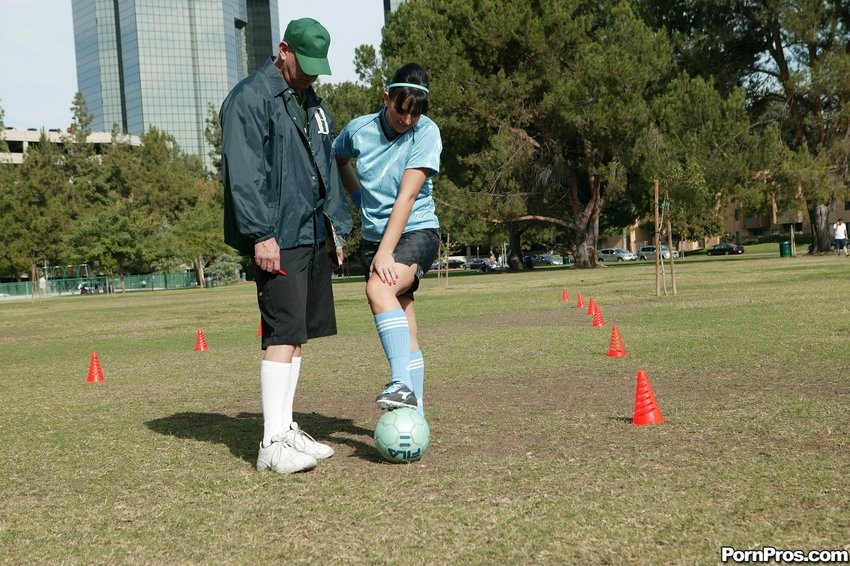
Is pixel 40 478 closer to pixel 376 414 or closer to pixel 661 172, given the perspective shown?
pixel 376 414

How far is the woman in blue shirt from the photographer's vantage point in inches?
190

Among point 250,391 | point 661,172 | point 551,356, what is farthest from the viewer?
point 661,172

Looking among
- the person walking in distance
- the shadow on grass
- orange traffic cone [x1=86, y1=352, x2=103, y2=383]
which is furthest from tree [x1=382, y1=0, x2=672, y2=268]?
the shadow on grass

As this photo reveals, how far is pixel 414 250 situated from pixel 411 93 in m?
0.88

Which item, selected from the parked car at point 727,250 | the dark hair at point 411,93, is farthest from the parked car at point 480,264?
the dark hair at point 411,93

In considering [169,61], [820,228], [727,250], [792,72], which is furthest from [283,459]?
[169,61]

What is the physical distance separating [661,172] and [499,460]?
35.6 metres

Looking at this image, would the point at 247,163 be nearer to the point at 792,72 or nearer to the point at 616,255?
the point at 792,72

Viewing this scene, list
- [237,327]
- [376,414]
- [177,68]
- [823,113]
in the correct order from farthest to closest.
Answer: [177,68], [823,113], [237,327], [376,414]

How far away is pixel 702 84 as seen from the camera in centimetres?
4062

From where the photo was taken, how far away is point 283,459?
4.52 metres

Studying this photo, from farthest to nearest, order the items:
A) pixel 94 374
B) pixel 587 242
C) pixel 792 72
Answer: pixel 587 242, pixel 792 72, pixel 94 374

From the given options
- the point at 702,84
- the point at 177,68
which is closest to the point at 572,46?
the point at 702,84

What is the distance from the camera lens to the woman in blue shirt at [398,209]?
15.9ft
